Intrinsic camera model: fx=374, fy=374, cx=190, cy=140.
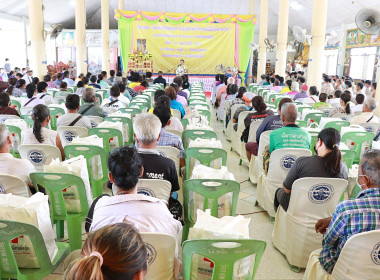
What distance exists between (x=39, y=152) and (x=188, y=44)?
16.7 m

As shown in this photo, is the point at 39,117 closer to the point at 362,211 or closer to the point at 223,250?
the point at 223,250

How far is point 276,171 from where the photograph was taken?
4.00 metres

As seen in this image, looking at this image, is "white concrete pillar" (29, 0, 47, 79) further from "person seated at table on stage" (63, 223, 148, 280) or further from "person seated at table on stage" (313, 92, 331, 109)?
"person seated at table on stage" (63, 223, 148, 280)

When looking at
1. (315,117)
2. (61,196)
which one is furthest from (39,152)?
(315,117)

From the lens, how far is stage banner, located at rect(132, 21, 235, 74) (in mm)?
19188

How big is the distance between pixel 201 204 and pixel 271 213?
145 centimetres

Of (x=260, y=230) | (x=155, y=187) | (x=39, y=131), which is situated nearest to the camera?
(x=155, y=187)

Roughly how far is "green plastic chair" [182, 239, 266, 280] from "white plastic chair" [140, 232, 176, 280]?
0.39 ft

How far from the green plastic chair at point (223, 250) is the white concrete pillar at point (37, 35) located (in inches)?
476

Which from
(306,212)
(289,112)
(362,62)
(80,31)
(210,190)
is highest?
(80,31)

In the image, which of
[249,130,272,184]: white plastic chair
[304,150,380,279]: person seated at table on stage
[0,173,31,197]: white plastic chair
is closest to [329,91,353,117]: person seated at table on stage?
[249,130,272,184]: white plastic chair

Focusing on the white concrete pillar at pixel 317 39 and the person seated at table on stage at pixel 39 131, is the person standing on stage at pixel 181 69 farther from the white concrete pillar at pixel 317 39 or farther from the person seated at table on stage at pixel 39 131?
the person seated at table on stage at pixel 39 131

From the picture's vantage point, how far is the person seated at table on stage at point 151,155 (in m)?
2.96

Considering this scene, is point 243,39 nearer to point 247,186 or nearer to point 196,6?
point 196,6
